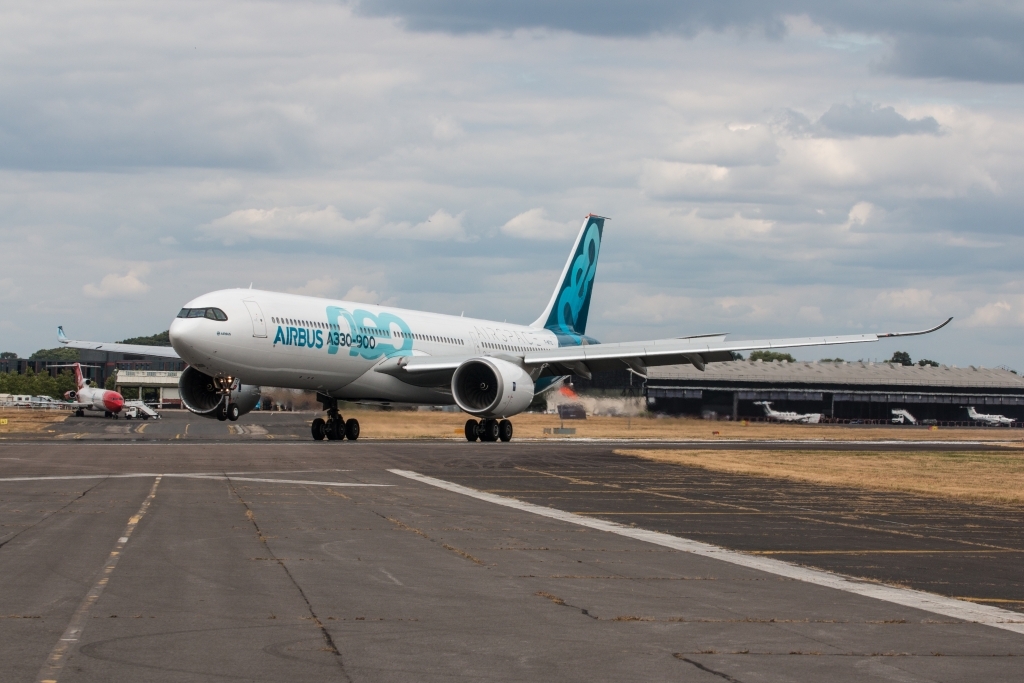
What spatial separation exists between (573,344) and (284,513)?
39986mm

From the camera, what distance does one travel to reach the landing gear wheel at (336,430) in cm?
4425

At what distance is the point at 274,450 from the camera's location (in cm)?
3575

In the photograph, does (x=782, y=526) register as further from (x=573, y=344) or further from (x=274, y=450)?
(x=573, y=344)

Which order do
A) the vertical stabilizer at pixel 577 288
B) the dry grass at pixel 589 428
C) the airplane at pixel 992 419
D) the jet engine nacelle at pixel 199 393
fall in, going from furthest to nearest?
the airplane at pixel 992 419 < the vertical stabilizer at pixel 577 288 < the dry grass at pixel 589 428 < the jet engine nacelle at pixel 199 393

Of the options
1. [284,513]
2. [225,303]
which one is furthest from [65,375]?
[284,513]

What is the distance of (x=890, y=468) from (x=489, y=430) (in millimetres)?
16792

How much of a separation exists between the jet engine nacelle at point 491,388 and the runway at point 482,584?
706 inches

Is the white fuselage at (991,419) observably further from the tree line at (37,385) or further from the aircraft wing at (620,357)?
the tree line at (37,385)

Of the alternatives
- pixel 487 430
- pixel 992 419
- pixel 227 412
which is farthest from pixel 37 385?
pixel 487 430

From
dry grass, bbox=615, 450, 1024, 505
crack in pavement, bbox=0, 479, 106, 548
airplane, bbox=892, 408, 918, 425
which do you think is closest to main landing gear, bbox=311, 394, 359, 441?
dry grass, bbox=615, 450, 1024, 505

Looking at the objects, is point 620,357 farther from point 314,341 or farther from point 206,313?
point 206,313

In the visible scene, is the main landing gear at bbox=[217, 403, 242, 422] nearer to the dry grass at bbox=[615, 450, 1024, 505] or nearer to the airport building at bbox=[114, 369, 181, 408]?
the dry grass at bbox=[615, 450, 1024, 505]

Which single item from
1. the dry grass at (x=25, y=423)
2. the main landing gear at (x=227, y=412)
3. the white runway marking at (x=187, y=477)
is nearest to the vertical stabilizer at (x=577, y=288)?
the main landing gear at (x=227, y=412)

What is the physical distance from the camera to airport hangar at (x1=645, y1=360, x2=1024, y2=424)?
365 feet
